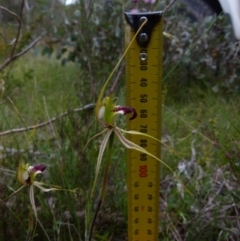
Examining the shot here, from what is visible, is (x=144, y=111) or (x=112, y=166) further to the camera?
(x=112, y=166)

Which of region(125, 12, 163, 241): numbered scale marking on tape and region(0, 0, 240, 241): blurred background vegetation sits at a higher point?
region(125, 12, 163, 241): numbered scale marking on tape

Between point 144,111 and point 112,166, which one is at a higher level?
point 144,111

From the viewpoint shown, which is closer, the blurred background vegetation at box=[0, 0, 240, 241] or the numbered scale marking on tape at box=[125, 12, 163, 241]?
the numbered scale marking on tape at box=[125, 12, 163, 241]

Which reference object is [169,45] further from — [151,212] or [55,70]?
[151,212]

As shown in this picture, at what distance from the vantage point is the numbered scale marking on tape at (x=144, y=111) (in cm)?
158

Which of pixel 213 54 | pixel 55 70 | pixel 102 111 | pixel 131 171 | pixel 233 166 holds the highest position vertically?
pixel 102 111

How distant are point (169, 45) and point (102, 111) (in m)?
2.93

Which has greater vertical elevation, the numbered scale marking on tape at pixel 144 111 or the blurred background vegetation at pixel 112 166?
the numbered scale marking on tape at pixel 144 111

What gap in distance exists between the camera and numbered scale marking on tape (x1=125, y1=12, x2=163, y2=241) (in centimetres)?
158

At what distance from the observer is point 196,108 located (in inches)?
148

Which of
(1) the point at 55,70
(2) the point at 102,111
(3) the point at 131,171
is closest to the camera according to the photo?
(2) the point at 102,111

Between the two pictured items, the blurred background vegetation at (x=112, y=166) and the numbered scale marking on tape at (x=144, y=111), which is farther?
the blurred background vegetation at (x=112, y=166)

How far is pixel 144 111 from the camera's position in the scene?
165 centimetres

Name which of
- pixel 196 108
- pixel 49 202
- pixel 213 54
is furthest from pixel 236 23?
pixel 49 202
